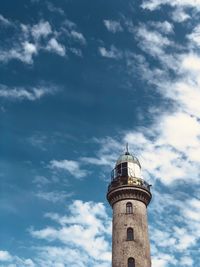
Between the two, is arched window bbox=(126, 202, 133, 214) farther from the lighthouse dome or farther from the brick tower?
the lighthouse dome

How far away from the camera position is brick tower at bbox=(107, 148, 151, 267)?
119 ft

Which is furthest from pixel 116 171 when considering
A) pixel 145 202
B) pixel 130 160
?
pixel 145 202

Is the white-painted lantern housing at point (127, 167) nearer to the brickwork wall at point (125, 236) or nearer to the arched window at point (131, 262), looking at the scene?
the brickwork wall at point (125, 236)

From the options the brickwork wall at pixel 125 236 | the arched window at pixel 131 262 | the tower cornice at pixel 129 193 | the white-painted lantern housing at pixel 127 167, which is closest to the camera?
the arched window at pixel 131 262

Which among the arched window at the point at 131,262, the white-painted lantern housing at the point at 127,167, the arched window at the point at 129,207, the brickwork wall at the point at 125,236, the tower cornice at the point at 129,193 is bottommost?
the arched window at the point at 131,262

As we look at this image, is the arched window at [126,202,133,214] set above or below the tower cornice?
below

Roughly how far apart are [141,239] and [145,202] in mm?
4007

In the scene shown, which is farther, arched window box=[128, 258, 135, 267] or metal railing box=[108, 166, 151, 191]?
metal railing box=[108, 166, 151, 191]

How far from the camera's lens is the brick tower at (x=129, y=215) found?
36406mm

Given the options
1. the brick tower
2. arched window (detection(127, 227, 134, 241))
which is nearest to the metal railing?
the brick tower

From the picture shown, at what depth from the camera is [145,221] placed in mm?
39031

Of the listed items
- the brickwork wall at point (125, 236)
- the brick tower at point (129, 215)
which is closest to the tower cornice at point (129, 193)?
the brick tower at point (129, 215)

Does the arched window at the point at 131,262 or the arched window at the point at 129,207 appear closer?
the arched window at the point at 131,262

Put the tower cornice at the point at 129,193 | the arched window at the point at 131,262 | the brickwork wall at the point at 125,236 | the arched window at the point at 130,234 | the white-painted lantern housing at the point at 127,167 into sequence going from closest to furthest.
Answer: the arched window at the point at 131,262
the brickwork wall at the point at 125,236
the arched window at the point at 130,234
the tower cornice at the point at 129,193
the white-painted lantern housing at the point at 127,167
